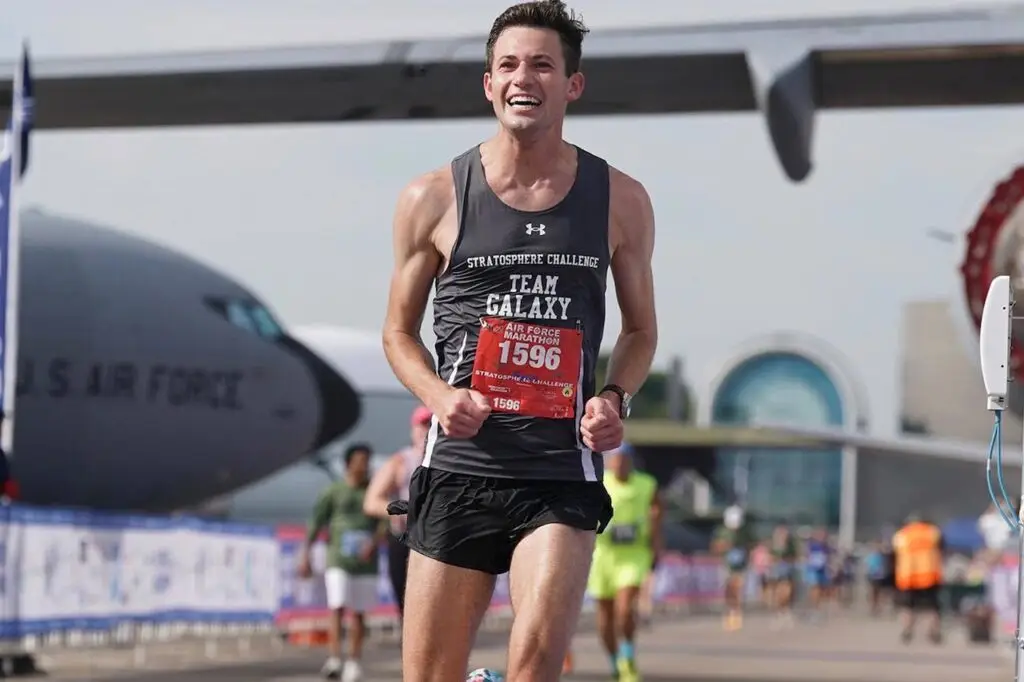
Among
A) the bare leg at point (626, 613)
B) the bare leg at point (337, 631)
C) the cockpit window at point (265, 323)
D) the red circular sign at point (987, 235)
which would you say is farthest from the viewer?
the cockpit window at point (265, 323)

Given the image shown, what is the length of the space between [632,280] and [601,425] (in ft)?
1.53

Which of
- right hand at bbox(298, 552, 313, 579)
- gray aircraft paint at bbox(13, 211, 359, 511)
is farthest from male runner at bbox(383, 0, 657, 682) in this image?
gray aircraft paint at bbox(13, 211, 359, 511)

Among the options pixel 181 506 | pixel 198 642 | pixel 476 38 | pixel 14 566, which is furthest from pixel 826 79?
pixel 181 506

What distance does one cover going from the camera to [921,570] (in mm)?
22672

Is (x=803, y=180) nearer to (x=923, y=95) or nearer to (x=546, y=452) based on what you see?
(x=923, y=95)

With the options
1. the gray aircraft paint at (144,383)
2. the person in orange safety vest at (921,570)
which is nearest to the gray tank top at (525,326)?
the gray aircraft paint at (144,383)

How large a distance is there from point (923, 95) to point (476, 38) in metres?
3.03

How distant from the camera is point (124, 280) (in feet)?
69.0

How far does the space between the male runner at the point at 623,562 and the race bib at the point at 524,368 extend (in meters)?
7.58

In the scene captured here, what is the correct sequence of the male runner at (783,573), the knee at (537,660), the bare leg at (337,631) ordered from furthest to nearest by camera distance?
the male runner at (783,573) < the bare leg at (337,631) < the knee at (537,660)

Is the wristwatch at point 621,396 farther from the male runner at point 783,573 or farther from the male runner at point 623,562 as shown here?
the male runner at point 783,573

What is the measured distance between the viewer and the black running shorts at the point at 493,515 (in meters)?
4.40

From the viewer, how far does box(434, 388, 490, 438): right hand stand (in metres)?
4.29

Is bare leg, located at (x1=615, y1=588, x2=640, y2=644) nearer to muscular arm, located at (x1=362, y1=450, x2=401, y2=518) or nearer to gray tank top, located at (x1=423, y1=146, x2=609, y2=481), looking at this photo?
muscular arm, located at (x1=362, y1=450, x2=401, y2=518)
